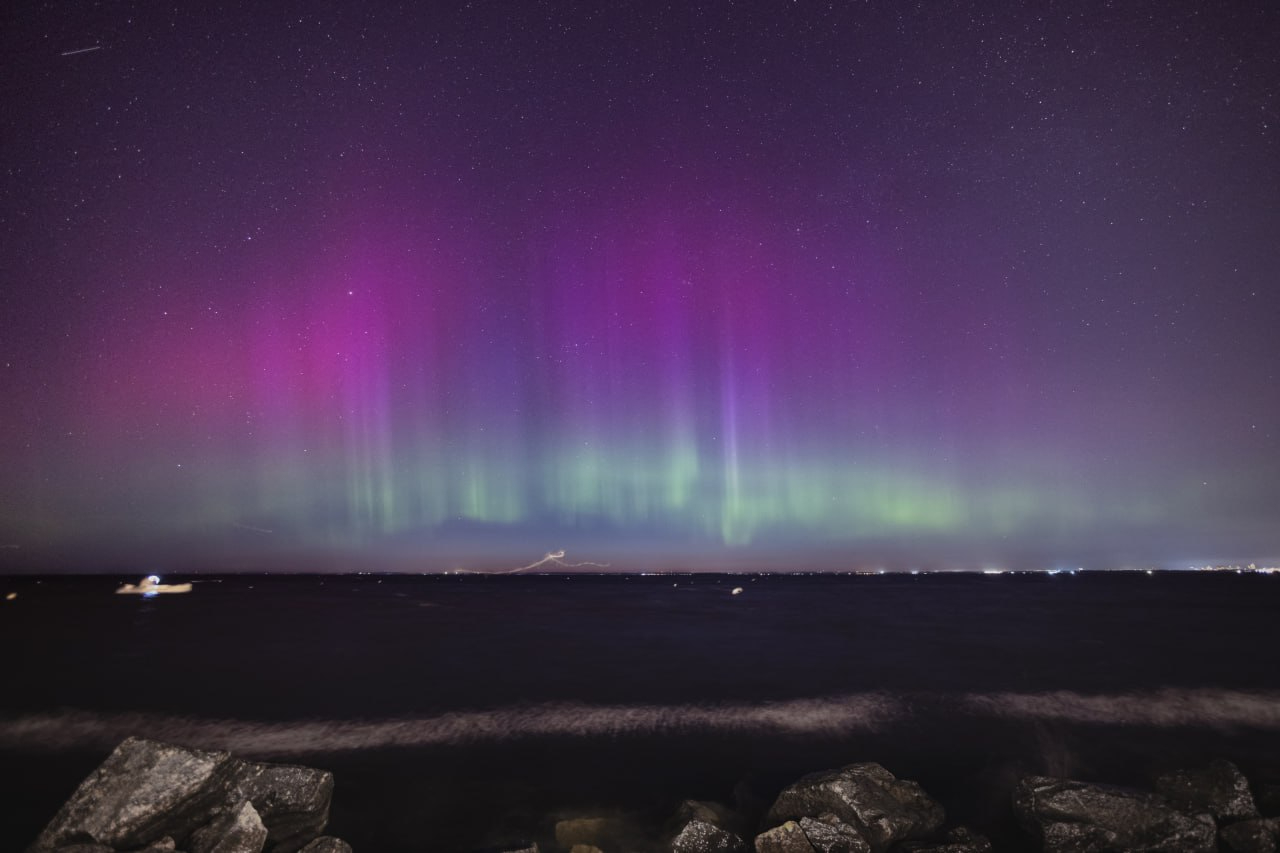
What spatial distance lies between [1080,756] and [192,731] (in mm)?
19332

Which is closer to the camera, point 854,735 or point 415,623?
point 854,735

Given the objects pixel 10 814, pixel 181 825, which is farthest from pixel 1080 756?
pixel 10 814

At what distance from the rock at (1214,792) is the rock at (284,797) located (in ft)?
34.3

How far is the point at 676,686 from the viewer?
64.8 ft

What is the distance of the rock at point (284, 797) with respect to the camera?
24.4 ft

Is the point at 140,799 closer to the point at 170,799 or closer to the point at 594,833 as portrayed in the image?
the point at 170,799

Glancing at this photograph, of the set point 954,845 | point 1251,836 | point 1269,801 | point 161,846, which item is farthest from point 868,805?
point 161,846

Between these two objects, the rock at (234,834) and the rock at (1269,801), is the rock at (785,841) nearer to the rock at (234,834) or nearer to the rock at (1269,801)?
the rock at (234,834)

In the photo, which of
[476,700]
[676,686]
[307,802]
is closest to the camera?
Answer: [307,802]

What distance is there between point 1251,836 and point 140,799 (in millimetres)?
11662

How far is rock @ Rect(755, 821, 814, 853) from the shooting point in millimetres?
6844

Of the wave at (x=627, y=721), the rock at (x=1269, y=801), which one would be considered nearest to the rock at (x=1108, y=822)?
the rock at (x=1269, y=801)

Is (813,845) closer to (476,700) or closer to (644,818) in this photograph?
(644,818)

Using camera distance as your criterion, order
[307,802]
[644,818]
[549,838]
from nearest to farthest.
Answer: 1. [307,802]
2. [549,838]
3. [644,818]
